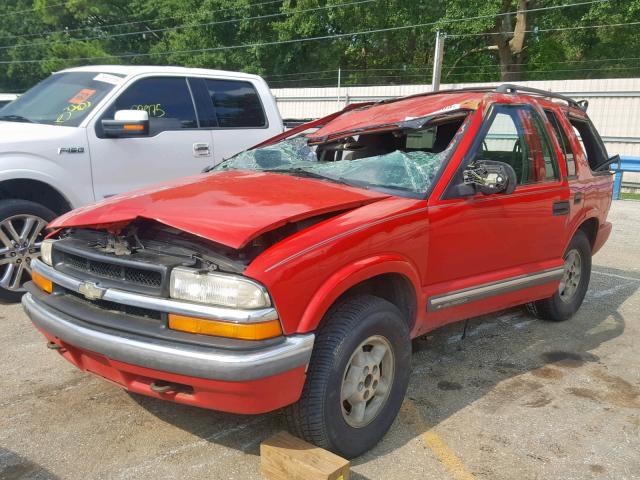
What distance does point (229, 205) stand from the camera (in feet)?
10.3

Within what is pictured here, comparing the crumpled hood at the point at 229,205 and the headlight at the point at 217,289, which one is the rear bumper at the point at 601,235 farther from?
the headlight at the point at 217,289

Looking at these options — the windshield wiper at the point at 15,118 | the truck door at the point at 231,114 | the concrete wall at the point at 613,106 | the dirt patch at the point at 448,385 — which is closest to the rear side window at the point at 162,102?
the truck door at the point at 231,114

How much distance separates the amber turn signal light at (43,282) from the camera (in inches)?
129

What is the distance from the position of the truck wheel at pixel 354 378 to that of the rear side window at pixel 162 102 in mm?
3675

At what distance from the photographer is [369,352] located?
3.14 m

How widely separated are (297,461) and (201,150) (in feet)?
13.8

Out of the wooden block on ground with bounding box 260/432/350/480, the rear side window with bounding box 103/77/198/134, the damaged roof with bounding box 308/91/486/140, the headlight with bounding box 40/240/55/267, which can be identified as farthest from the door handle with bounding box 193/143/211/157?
the wooden block on ground with bounding box 260/432/350/480

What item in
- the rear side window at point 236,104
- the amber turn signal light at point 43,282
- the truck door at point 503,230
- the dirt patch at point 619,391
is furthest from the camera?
the rear side window at point 236,104

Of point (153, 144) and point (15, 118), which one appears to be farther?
point (153, 144)

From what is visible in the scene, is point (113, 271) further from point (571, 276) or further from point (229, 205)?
point (571, 276)

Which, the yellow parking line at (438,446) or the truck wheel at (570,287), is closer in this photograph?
the yellow parking line at (438,446)

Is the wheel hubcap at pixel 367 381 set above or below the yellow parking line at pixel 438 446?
above

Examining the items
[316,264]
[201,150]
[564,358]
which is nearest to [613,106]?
[201,150]

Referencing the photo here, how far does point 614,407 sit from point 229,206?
2.68 m
